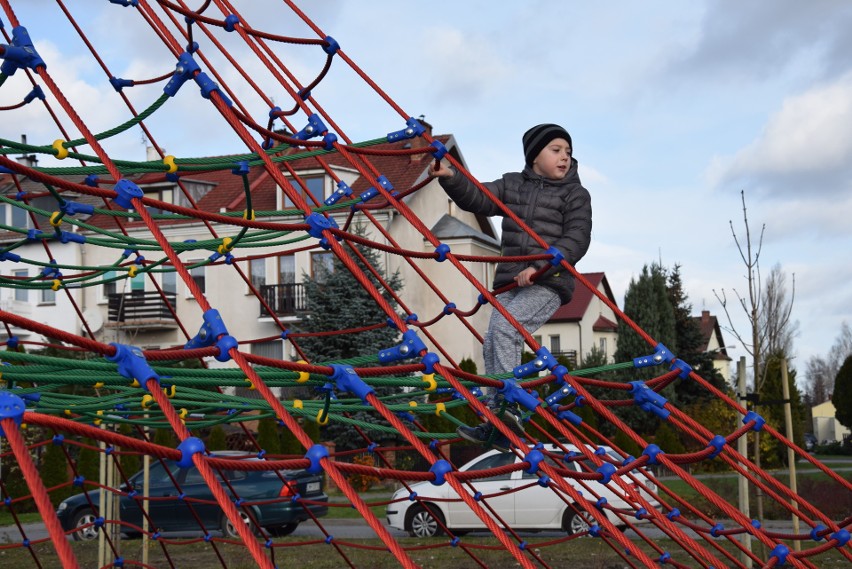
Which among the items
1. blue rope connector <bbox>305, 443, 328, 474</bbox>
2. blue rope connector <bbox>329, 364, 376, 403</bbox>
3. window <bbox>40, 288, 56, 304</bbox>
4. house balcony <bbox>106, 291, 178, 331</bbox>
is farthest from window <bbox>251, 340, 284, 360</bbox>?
blue rope connector <bbox>305, 443, 328, 474</bbox>

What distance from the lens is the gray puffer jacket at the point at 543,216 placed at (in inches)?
180

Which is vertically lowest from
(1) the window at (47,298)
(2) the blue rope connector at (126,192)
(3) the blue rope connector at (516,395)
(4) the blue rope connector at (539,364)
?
(3) the blue rope connector at (516,395)

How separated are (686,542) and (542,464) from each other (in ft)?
2.60

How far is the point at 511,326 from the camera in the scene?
14.8 feet

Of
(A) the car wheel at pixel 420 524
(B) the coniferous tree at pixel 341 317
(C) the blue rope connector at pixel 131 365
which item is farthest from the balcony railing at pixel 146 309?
(C) the blue rope connector at pixel 131 365

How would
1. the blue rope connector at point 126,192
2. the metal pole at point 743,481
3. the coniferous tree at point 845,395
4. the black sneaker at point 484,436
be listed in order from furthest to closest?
the coniferous tree at point 845,395
the metal pole at point 743,481
the black sneaker at point 484,436
the blue rope connector at point 126,192

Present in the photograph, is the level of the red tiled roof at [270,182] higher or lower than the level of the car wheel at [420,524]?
higher

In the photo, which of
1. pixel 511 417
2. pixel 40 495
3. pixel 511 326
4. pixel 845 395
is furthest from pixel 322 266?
pixel 40 495

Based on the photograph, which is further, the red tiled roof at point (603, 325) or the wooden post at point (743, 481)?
the red tiled roof at point (603, 325)

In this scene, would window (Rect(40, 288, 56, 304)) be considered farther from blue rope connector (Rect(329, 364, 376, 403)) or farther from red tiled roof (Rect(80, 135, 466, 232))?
blue rope connector (Rect(329, 364, 376, 403))

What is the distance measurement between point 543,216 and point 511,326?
558mm

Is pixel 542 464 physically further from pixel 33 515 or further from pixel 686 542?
pixel 33 515

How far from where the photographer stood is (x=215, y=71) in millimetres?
4660

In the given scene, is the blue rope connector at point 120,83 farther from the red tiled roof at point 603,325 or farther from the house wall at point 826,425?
the house wall at point 826,425
